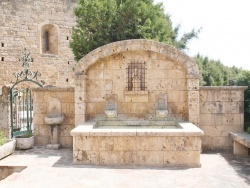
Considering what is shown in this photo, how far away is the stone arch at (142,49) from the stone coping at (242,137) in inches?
78.8

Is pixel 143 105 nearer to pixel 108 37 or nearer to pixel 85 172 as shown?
pixel 85 172

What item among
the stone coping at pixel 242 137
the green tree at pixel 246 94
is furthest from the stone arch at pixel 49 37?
the stone coping at pixel 242 137

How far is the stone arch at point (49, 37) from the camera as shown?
1758 cm

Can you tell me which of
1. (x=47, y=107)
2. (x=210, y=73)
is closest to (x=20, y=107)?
(x=47, y=107)

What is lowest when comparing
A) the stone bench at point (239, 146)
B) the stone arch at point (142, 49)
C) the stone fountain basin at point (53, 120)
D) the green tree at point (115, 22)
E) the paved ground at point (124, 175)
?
the paved ground at point (124, 175)

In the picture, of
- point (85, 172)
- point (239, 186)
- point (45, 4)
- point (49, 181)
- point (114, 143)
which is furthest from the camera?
point (45, 4)

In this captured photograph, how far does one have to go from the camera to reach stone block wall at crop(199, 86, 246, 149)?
7.60 metres

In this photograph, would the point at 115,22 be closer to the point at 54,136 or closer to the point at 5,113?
the point at 54,136

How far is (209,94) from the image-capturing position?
763cm

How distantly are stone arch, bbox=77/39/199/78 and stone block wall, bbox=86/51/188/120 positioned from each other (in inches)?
8.3

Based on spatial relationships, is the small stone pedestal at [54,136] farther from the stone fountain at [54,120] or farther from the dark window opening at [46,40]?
the dark window opening at [46,40]

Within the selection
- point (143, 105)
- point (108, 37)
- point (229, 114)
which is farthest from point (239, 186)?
point (108, 37)

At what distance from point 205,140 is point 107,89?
3411 millimetres

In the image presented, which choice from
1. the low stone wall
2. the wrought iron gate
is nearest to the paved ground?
the low stone wall
